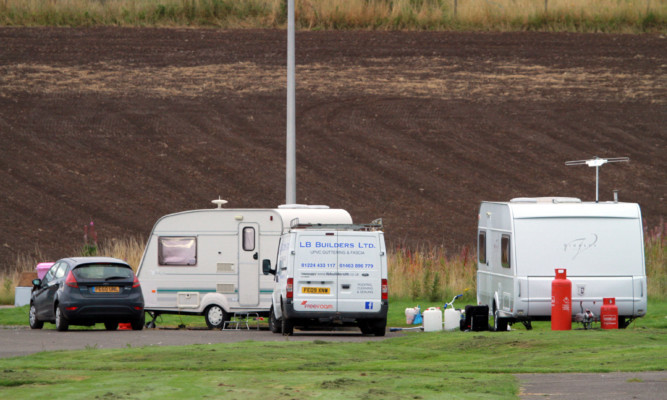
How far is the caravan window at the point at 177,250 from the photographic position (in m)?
26.3

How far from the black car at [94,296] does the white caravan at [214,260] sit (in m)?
0.98

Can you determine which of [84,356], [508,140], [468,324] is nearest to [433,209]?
[508,140]

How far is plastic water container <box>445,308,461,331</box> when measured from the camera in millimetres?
23828

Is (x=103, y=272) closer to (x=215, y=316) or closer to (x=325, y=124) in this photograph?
(x=215, y=316)

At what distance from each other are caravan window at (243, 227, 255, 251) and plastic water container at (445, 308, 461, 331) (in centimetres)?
451

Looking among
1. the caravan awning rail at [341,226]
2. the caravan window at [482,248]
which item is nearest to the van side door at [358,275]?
the caravan awning rail at [341,226]

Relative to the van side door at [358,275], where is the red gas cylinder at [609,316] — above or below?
below

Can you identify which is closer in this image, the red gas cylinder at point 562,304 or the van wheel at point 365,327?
the red gas cylinder at point 562,304

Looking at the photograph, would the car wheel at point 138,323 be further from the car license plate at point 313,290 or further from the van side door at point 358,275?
the van side door at point 358,275

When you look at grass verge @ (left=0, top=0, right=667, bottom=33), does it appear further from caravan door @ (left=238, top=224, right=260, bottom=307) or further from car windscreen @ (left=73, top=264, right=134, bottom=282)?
car windscreen @ (left=73, top=264, right=134, bottom=282)

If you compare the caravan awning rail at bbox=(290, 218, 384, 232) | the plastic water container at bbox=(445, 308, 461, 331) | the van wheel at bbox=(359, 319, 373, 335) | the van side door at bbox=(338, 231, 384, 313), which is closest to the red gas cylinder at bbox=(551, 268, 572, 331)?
the plastic water container at bbox=(445, 308, 461, 331)

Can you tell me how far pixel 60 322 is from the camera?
82.0ft

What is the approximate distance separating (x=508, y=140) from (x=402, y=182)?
5434 millimetres

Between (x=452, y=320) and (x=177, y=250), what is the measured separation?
6.10m
